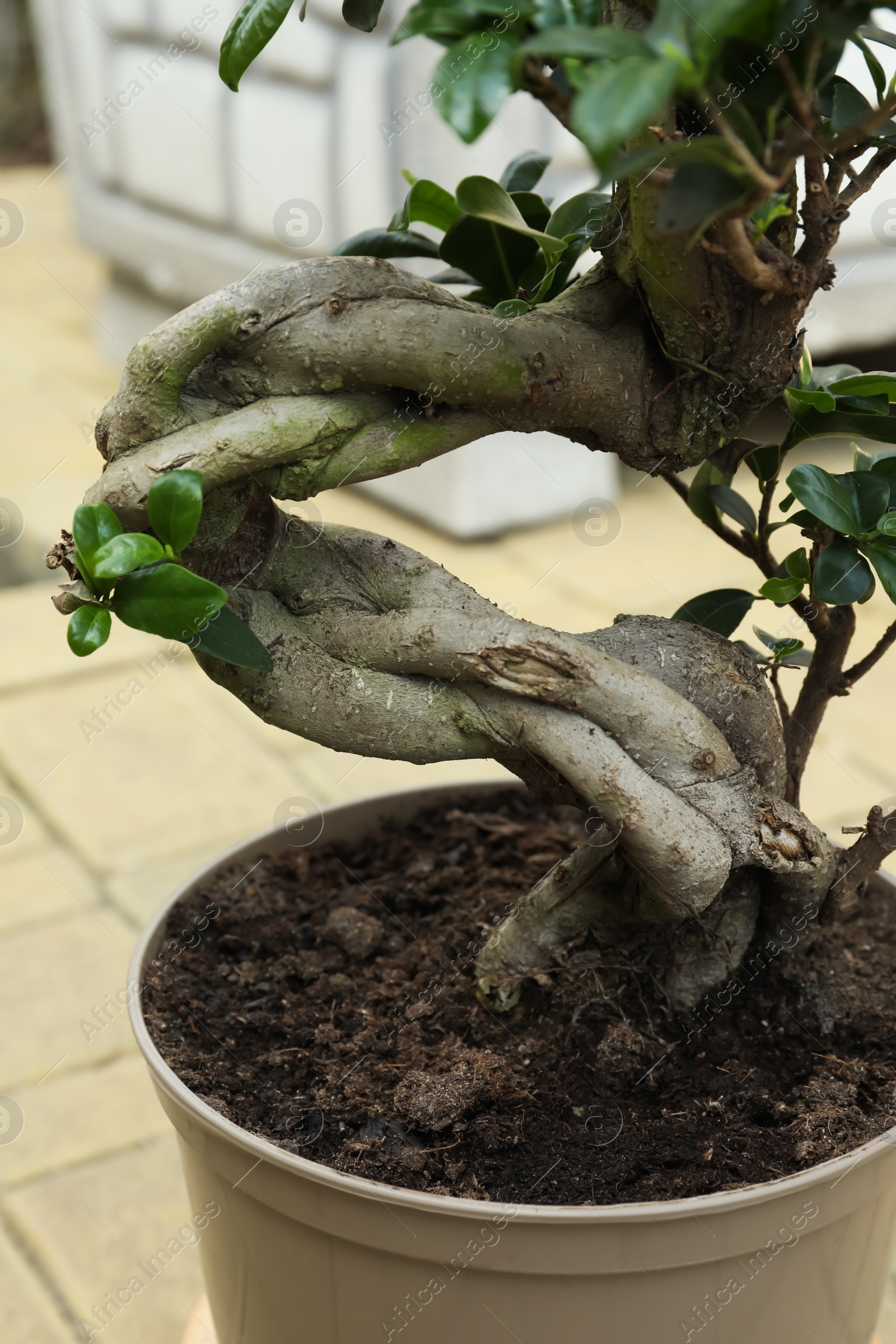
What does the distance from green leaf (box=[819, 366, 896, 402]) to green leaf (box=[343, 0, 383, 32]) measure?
372 millimetres

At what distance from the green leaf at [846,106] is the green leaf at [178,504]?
0.42 m

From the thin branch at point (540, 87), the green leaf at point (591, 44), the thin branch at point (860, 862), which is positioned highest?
the green leaf at point (591, 44)

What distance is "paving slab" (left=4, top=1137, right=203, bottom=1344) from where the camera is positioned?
1250mm

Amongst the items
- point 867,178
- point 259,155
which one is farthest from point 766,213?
point 259,155

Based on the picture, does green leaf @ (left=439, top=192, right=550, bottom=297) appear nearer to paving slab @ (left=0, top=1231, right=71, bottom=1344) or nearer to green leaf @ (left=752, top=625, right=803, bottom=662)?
green leaf @ (left=752, top=625, right=803, bottom=662)

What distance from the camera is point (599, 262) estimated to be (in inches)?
34.3

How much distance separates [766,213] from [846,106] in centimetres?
13

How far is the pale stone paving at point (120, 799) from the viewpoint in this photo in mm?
1327

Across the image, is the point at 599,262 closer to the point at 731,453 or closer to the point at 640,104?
the point at 731,453

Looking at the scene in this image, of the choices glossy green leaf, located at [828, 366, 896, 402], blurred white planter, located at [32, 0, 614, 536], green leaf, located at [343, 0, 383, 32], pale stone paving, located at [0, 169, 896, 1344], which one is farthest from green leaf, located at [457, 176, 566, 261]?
blurred white planter, located at [32, 0, 614, 536]

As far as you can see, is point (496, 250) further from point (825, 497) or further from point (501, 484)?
point (501, 484)

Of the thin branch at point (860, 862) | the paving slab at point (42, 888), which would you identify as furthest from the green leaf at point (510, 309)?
the paving slab at point (42, 888)

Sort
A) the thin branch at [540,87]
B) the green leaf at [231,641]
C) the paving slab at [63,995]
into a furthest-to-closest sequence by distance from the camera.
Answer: the paving slab at [63,995] → the green leaf at [231,641] → the thin branch at [540,87]

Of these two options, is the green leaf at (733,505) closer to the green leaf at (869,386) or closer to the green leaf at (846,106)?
the green leaf at (869,386)
